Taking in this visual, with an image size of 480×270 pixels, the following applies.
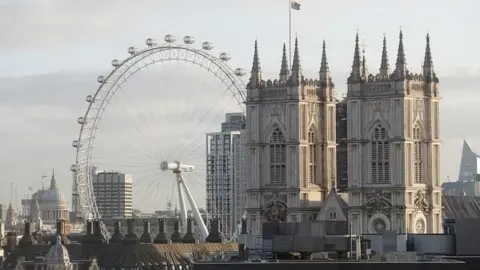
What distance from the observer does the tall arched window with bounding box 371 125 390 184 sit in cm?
18875

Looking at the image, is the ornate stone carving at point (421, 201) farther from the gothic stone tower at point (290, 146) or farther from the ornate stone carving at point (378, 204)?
the gothic stone tower at point (290, 146)

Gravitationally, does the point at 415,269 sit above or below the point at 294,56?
below

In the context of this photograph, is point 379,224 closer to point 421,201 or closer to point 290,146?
point 421,201

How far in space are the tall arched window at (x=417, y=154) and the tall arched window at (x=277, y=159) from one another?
12.5 m

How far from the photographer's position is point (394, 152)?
188 m

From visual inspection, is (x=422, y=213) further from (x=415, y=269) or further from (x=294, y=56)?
(x=415, y=269)

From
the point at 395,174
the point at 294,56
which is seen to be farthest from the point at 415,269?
the point at 294,56

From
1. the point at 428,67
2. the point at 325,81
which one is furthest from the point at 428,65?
the point at 325,81

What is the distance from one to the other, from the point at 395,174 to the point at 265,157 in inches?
552

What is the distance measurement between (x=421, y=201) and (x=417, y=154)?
4.09 meters

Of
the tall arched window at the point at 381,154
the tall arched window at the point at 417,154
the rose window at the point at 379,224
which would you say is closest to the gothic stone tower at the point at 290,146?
the tall arched window at the point at 381,154

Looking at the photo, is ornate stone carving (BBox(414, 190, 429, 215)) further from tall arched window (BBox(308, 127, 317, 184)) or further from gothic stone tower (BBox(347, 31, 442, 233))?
tall arched window (BBox(308, 127, 317, 184))

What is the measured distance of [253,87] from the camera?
199 meters

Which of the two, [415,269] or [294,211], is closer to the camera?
[415,269]
